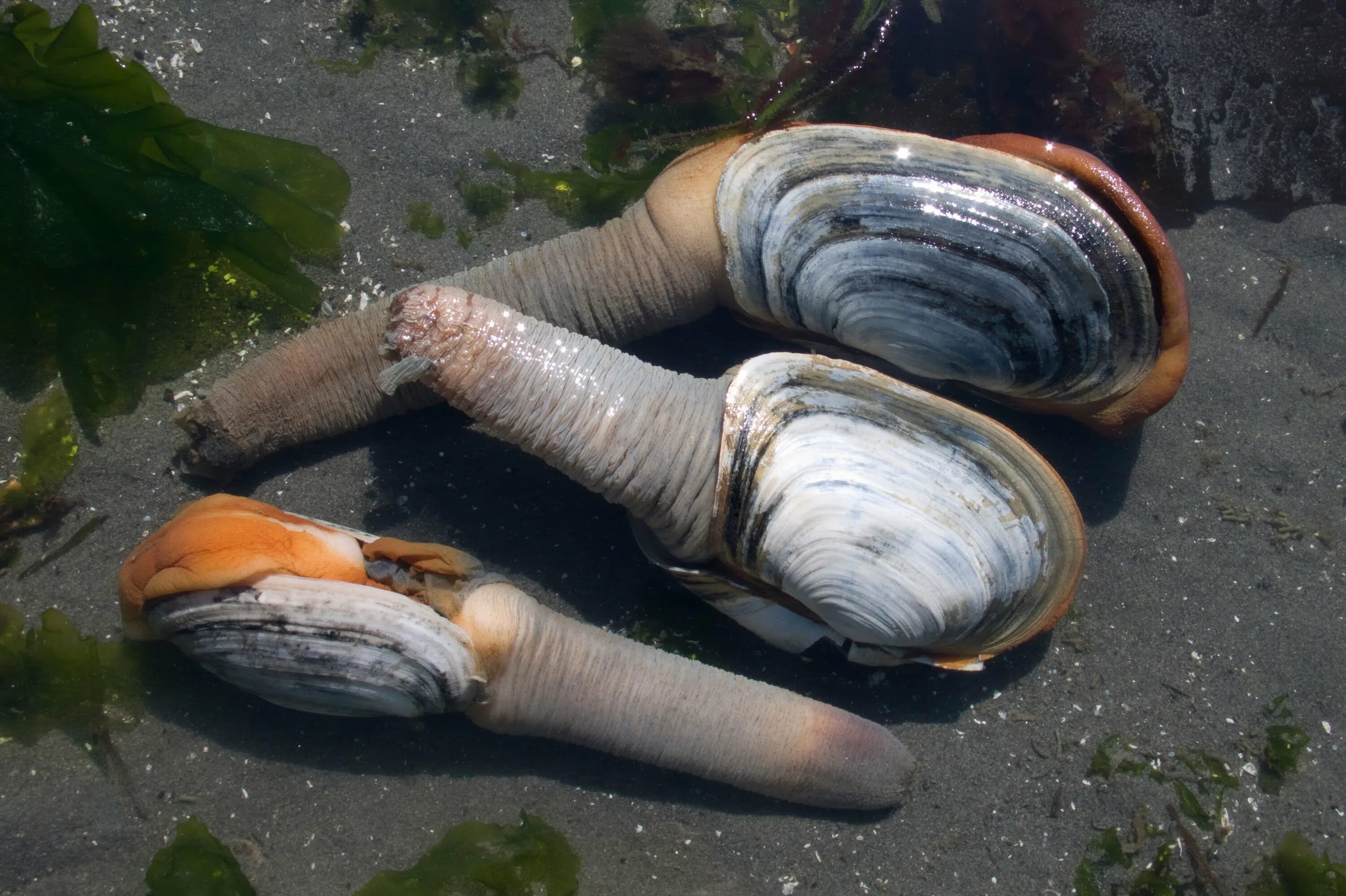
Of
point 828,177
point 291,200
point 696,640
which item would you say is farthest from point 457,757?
point 828,177

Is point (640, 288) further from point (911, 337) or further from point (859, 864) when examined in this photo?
point (859, 864)

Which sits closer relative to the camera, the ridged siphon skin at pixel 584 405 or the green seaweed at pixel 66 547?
the ridged siphon skin at pixel 584 405

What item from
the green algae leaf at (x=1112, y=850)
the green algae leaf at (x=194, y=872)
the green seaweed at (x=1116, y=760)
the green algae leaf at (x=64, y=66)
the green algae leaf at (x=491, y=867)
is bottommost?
the green algae leaf at (x=1112, y=850)

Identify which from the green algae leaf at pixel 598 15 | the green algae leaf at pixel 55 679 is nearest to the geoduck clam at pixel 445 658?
the green algae leaf at pixel 55 679

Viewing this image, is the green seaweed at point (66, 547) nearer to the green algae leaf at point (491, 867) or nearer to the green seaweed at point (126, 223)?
the green seaweed at point (126, 223)

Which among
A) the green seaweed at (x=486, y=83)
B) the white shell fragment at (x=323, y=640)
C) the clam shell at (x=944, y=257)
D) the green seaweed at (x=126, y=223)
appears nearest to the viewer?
the white shell fragment at (x=323, y=640)

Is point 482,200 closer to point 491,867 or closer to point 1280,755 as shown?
point 491,867

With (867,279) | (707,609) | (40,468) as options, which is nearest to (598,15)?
(867,279)
